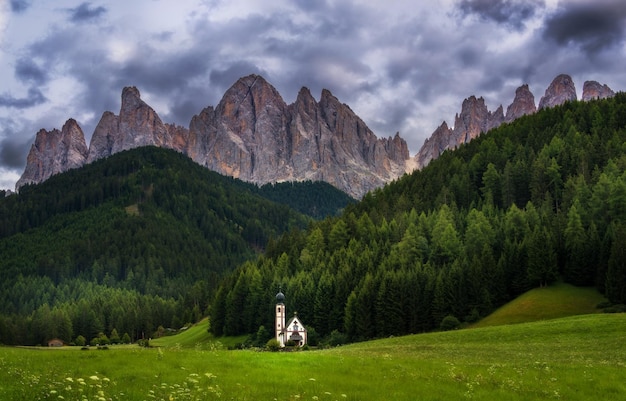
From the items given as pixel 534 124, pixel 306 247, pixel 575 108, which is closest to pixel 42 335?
pixel 306 247

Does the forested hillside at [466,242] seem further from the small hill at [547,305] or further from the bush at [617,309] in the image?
the bush at [617,309]

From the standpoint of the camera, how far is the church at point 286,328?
107m

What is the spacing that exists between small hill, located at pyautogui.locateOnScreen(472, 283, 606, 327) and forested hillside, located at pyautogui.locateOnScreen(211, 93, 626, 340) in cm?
252

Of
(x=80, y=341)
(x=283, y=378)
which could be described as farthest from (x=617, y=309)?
(x=80, y=341)

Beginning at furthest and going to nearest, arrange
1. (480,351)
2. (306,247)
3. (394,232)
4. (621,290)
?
1. (306,247)
2. (394,232)
3. (621,290)
4. (480,351)

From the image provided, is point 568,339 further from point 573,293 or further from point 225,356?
point 573,293

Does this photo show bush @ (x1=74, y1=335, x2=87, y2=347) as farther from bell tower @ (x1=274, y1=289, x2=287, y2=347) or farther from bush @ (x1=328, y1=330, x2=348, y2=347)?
bush @ (x1=328, y1=330, x2=348, y2=347)

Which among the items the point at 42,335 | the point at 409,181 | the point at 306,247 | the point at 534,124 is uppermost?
the point at 534,124

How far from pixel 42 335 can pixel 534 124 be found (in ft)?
527

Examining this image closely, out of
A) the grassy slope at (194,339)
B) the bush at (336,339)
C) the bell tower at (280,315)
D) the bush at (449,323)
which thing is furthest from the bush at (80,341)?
the bush at (449,323)

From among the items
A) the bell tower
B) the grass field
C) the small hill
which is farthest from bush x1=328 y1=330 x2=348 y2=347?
the grass field

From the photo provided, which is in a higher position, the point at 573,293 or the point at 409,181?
the point at 409,181

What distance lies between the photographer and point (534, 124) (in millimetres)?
183375

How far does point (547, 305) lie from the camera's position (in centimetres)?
8206
